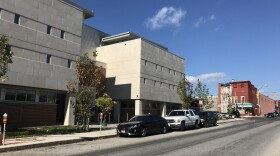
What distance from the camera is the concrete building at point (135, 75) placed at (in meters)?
41.9

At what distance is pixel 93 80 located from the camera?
24047 mm

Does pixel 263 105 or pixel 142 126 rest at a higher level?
pixel 263 105

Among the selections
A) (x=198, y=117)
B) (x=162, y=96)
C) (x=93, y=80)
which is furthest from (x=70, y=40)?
(x=162, y=96)

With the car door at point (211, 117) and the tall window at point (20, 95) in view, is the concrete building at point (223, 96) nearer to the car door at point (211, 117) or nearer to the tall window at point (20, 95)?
the car door at point (211, 117)

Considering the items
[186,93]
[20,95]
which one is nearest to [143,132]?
[20,95]

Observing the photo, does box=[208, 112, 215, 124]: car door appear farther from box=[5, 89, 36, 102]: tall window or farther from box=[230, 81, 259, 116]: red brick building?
box=[230, 81, 259, 116]: red brick building

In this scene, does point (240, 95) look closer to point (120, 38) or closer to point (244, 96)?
point (244, 96)

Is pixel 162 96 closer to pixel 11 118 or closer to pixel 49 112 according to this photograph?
pixel 49 112

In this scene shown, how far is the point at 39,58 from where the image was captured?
28297 mm

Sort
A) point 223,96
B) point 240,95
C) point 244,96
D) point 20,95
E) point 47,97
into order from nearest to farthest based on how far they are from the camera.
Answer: point 20,95 → point 47,97 → point 223,96 → point 244,96 → point 240,95

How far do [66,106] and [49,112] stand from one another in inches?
102

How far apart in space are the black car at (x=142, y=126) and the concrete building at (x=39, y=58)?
10773mm

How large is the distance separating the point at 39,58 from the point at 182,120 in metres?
14.8

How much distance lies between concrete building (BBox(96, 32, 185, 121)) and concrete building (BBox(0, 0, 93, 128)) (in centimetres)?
1127
